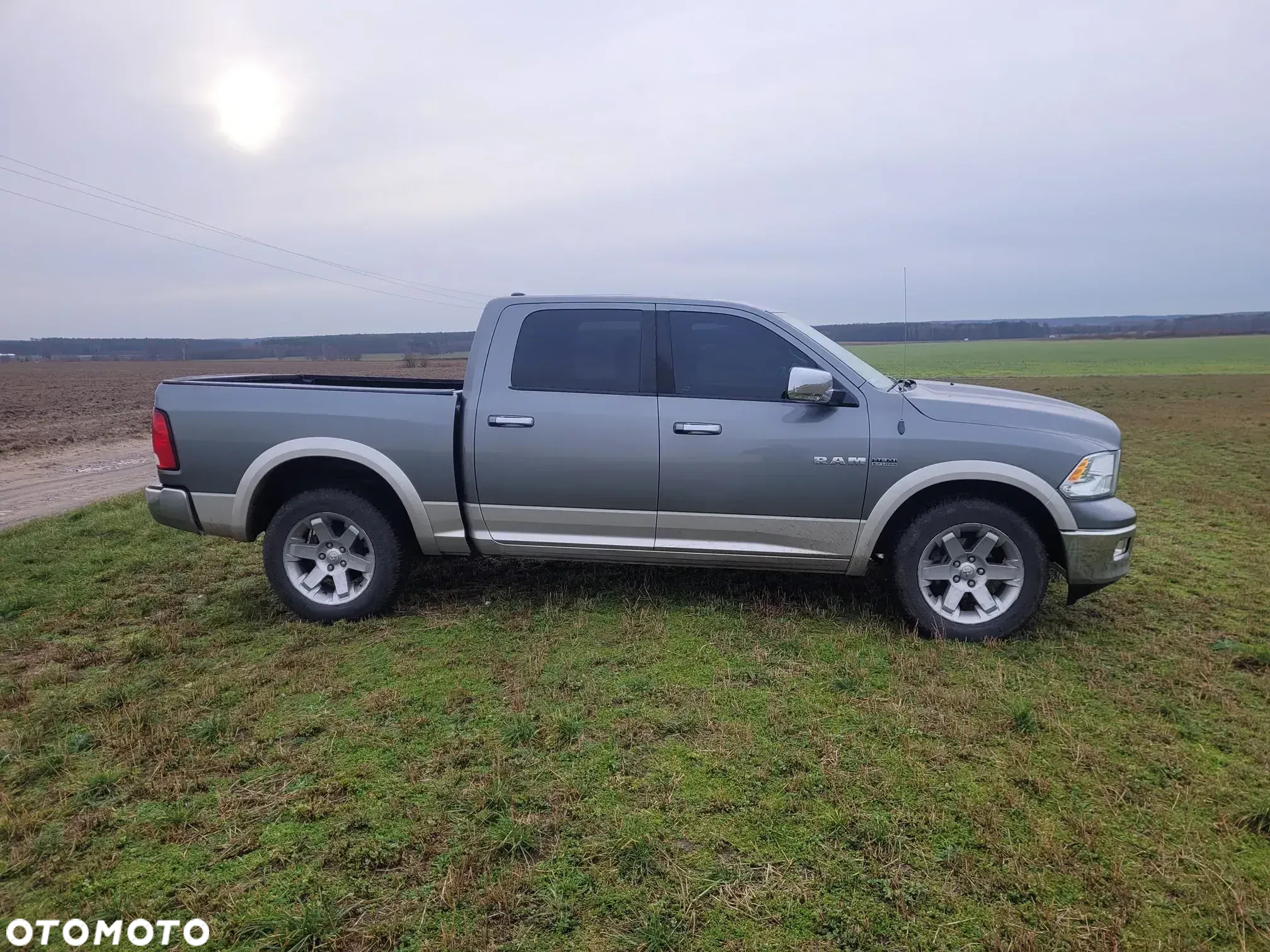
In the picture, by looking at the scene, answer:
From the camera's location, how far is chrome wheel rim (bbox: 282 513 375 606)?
15.0ft

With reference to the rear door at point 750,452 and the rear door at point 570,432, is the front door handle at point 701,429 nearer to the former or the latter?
the rear door at point 750,452

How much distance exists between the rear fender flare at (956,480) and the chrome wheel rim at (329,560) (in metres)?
3.02

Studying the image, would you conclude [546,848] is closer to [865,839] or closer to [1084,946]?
[865,839]

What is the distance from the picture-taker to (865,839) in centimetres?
252

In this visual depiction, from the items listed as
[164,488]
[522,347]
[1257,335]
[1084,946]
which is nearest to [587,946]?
[1084,946]

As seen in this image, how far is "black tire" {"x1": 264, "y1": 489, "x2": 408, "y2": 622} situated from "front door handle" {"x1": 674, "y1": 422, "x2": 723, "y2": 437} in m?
1.87

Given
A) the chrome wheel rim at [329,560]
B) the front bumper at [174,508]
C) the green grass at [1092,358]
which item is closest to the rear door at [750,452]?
the chrome wheel rim at [329,560]

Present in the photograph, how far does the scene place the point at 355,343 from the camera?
73.6m

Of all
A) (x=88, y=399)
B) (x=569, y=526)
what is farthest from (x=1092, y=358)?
(x=88, y=399)

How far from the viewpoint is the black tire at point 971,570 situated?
4.12 m

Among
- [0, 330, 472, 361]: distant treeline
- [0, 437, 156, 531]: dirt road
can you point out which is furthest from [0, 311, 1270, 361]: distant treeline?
[0, 437, 156, 531]: dirt road

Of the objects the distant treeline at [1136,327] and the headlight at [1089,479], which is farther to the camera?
the distant treeline at [1136,327]

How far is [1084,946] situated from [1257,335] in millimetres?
99056

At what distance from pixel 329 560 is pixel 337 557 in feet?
0.16
